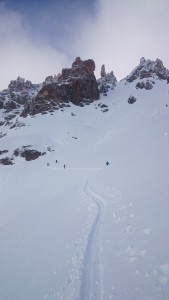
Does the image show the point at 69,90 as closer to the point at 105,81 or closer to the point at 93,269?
the point at 105,81

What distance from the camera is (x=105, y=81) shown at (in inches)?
3915

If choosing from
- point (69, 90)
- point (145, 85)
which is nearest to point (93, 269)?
point (69, 90)

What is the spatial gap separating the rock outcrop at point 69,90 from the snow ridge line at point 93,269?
195 feet

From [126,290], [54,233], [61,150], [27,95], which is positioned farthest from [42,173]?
[27,95]

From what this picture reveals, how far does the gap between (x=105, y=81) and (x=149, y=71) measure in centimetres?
1749

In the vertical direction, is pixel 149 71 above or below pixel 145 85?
above

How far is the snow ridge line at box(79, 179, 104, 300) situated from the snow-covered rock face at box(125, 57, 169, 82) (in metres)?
86.5

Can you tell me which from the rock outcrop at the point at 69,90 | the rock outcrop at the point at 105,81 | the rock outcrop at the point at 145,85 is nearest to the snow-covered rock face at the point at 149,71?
the rock outcrop at the point at 145,85

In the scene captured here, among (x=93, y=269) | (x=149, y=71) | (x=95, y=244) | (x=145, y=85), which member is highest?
(x=149, y=71)

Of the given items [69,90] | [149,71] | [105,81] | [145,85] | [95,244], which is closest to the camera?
[95,244]

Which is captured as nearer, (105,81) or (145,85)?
(145,85)

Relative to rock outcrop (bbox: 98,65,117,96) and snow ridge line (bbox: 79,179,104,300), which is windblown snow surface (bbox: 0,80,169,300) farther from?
rock outcrop (bbox: 98,65,117,96)

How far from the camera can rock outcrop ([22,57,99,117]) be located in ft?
230

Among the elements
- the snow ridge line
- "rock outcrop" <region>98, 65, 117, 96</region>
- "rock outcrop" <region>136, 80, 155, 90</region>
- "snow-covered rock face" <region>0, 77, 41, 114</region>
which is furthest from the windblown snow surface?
"snow-covered rock face" <region>0, 77, 41, 114</region>
